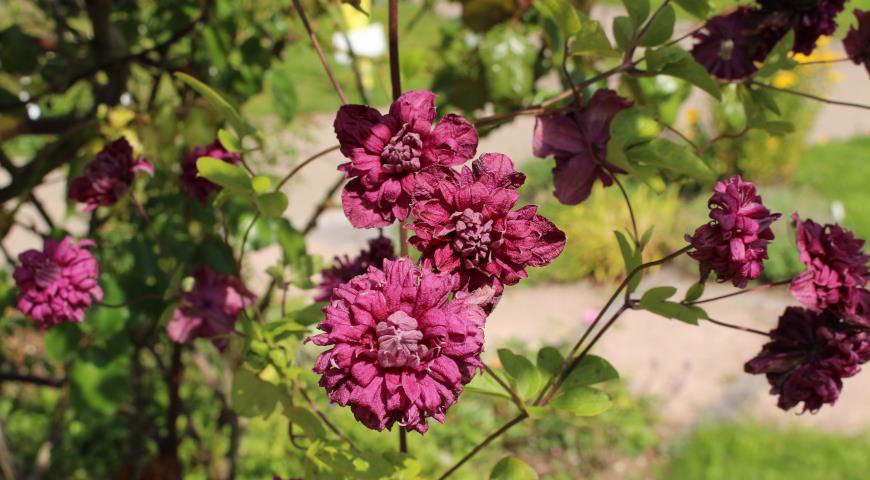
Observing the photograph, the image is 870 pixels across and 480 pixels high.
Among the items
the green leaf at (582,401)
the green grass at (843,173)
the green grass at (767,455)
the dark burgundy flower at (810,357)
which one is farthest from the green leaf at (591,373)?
the green grass at (843,173)

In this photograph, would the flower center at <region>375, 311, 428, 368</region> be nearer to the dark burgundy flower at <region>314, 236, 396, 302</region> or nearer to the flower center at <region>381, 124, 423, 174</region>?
the flower center at <region>381, 124, 423, 174</region>

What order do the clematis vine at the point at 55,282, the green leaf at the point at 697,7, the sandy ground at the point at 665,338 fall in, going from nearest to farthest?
the green leaf at the point at 697,7 → the clematis vine at the point at 55,282 → the sandy ground at the point at 665,338

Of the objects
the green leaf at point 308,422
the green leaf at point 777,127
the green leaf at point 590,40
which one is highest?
the green leaf at point 777,127

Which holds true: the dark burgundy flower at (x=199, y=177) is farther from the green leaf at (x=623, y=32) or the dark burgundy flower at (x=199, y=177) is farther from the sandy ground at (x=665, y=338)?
the sandy ground at (x=665, y=338)

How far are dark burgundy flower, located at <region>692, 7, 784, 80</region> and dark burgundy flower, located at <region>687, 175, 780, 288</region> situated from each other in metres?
0.26

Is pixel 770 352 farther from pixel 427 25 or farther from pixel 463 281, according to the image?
pixel 427 25

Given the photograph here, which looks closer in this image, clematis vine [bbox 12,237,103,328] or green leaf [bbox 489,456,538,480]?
green leaf [bbox 489,456,538,480]

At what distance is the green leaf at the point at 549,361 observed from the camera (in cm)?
71

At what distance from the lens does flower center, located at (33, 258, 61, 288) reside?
0.81 metres

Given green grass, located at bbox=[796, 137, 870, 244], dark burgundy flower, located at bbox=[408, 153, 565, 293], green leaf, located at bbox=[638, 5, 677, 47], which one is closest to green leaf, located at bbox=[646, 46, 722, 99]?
green leaf, located at bbox=[638, 5, 677, 47]

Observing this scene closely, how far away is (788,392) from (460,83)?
620 mm

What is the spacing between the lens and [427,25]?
8.95 metres

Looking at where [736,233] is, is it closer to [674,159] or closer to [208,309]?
[674,159]

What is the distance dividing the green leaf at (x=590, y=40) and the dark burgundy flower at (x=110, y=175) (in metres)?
0.47
